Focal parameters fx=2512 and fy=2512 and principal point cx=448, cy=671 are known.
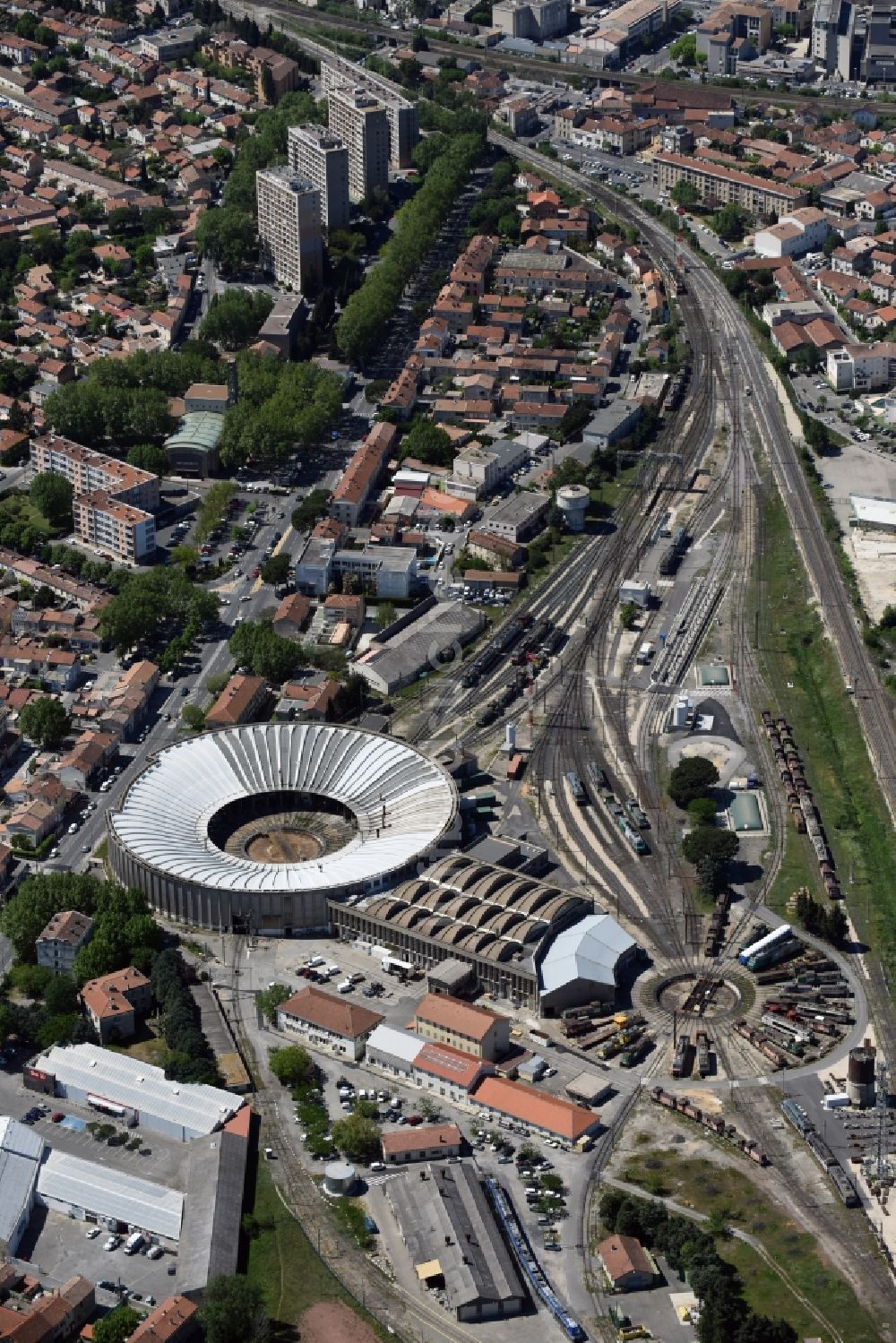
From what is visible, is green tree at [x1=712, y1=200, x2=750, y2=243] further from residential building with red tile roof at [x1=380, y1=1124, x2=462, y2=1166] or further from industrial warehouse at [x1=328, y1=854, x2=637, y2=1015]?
residential building with red tile roof at [x1=380, y1=1124, x2=462, y2=1166]

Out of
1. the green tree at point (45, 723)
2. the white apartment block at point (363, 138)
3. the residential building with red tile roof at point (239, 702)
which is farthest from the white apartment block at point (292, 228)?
the green tree at point (45, 723)

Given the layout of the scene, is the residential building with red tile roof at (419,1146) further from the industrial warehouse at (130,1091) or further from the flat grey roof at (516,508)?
the flat grey roof at (516,508)

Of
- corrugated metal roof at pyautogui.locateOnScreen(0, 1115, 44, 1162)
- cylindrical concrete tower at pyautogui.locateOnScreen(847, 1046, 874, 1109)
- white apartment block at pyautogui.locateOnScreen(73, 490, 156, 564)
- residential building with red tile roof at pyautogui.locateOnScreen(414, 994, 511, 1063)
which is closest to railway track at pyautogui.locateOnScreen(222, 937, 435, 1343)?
residential building with red tile roof at pyautogui.locateOnScreen(414, 994, 511, 1063)

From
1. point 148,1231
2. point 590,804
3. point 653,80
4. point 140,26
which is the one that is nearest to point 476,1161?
point 148,1231

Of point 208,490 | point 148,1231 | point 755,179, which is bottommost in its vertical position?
point 148,1231

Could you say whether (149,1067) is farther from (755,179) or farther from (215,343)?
(755,179)

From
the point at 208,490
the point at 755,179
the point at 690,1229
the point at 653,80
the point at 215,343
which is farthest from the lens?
the point at 653,80
